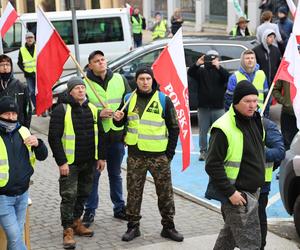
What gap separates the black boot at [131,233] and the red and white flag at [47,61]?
1600mm

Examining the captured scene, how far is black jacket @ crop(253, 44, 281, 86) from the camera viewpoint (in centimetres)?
1152

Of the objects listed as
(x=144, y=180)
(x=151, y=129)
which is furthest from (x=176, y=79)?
(x=144, y=180)

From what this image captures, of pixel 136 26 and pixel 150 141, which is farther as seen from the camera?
pixel 136 26

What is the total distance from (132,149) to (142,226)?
1.03 m

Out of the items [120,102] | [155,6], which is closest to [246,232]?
[120,102]

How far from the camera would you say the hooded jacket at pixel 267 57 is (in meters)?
11.5

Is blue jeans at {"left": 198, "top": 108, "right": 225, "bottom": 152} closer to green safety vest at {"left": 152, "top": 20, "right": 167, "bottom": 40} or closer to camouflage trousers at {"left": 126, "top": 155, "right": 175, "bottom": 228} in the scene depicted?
camouflage trousers at {"left": 126, "top": 155, "right": 175, "bottom": 228}

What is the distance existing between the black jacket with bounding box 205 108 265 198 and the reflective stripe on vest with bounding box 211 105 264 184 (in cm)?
3

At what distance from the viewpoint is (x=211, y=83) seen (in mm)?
9508

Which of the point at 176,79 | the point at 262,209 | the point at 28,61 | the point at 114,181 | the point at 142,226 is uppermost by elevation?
the point at 176,79

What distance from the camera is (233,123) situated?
16.8 ft

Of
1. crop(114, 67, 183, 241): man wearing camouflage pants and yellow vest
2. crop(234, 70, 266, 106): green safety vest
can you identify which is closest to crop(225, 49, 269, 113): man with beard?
crop(234, 70, 266, 106): green safety vest

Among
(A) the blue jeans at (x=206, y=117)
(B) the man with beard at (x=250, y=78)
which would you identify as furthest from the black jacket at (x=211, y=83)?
(B) the man with beard at (x=250, y=78)

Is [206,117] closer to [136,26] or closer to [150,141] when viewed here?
[150,141]
